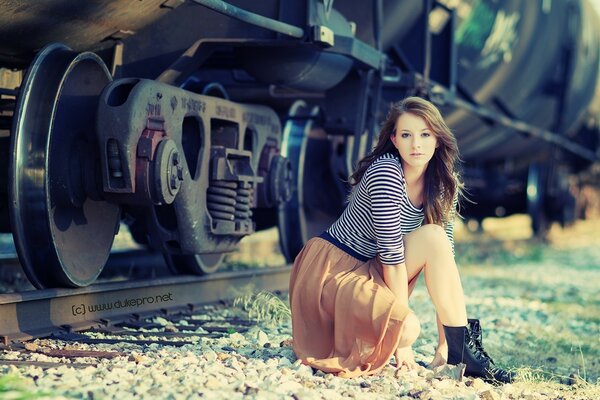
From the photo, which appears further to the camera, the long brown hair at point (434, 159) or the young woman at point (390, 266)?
the long brown hair at point (434, 159)

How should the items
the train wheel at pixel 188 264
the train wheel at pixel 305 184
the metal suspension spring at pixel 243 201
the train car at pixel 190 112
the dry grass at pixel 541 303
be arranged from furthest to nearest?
the train wheel at pixel 305 184 < the train wheel at pixel 188 264 < the metal suspension spring at pixel 243 201 < the dry grass at pixel 541 303 < the train car at pixel 190 112

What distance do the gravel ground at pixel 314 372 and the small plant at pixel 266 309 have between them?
0.15 feet

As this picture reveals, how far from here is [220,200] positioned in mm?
4480

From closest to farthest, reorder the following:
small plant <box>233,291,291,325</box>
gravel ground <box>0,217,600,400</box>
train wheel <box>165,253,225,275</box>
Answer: gravel ground <box>0,217,600,400</box>
small plant <box>233,291,291,325</box>
train wheel <box>165,253,225,275</box>

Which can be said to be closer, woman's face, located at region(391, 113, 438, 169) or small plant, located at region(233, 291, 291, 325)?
woman's face, located at region(391, 113, 438, 169)

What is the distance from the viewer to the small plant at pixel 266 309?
4.41 meters

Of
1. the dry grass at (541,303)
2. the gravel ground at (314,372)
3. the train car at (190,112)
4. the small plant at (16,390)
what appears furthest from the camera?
the dry grass at (541,303)

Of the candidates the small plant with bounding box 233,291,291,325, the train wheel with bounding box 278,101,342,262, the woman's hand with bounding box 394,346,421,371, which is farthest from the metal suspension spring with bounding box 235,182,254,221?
the woman's hand with bounding box 394,346,421,371

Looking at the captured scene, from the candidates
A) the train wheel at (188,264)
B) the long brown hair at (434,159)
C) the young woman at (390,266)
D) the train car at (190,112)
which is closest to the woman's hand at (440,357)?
the young woman at (390,266)

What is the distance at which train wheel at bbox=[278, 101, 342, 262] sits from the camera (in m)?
5.78

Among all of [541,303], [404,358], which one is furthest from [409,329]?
[541,303]

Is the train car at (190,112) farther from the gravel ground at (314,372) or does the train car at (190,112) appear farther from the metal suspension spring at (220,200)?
the gravel ground at (314,372)

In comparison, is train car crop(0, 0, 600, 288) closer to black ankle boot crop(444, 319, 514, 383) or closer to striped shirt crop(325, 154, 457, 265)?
striped shirt crop(325, 154, 457, 265)

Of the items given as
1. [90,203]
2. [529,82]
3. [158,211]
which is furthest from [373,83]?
[529,82]
